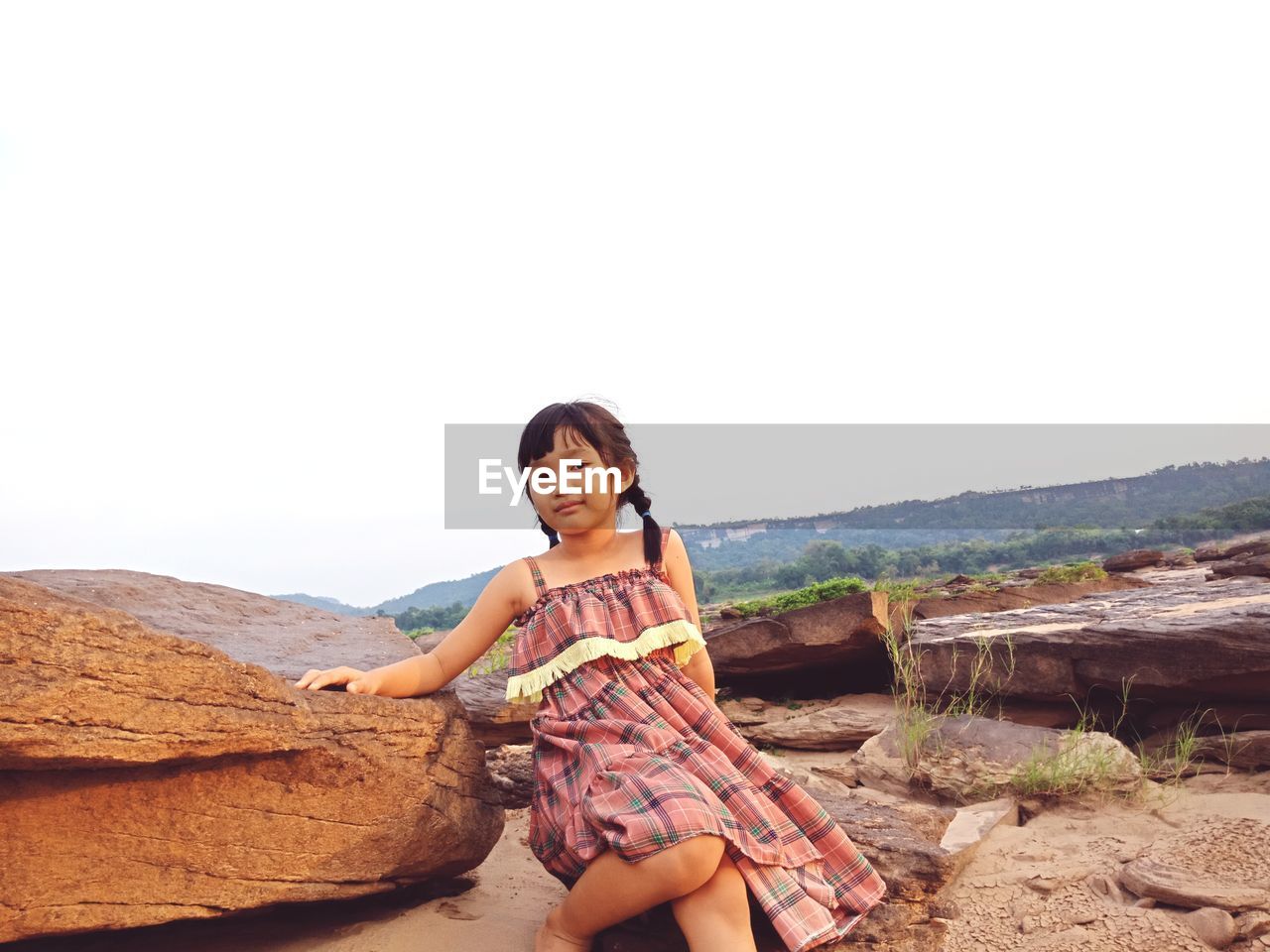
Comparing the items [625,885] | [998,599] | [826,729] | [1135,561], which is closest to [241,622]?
[625,885]

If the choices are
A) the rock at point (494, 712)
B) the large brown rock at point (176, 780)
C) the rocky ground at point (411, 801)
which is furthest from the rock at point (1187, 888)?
the rock at point (494, 712)

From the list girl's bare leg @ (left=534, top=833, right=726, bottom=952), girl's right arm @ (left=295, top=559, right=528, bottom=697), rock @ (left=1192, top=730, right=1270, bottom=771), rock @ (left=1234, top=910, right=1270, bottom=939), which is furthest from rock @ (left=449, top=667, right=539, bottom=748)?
rock @ (left=1192, top=730, right=1270, bottom=771)

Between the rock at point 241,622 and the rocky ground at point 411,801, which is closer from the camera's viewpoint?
the rocky ground at point 411,801

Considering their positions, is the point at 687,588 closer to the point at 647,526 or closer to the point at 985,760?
the point at 647,526

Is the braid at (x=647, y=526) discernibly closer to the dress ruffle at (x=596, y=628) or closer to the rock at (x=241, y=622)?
the dress ruffle at (x=596, y=628)

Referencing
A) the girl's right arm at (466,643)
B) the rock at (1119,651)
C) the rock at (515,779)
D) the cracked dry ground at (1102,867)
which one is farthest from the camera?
the rock at (1119,651)

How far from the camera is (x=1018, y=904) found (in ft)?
12.8

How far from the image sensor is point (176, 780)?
321 cm

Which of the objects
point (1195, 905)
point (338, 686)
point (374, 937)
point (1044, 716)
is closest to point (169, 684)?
point (338, 686)

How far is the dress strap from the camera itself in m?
4.07

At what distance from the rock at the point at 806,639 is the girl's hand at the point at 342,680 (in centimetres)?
478

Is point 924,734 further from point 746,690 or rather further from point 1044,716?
point 746,690

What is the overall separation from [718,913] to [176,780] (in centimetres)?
193

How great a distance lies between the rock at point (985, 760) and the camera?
5113 mm
